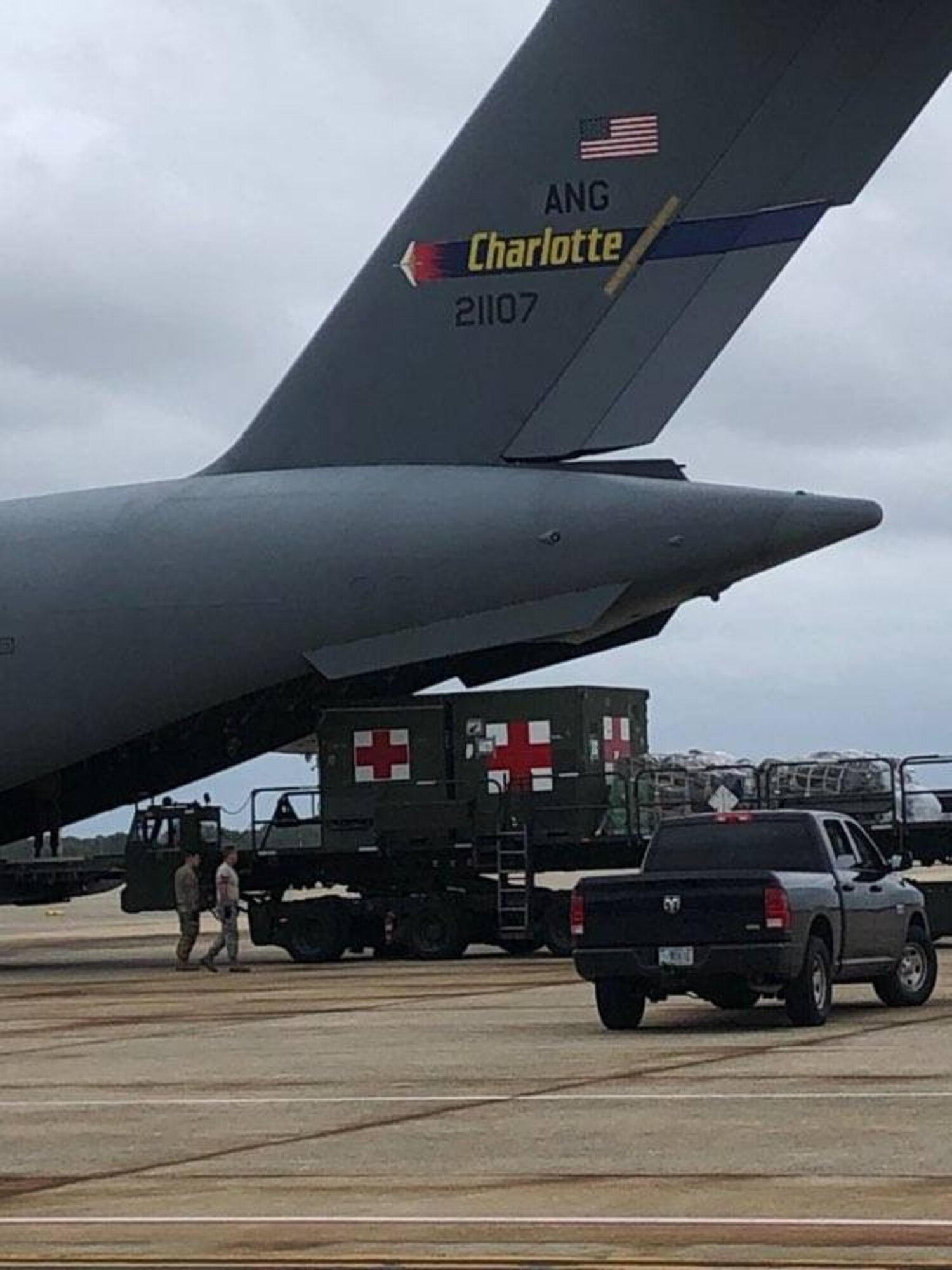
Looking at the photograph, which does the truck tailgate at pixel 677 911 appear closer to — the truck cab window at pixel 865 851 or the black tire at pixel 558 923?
the truck cab window at pixel 865 851

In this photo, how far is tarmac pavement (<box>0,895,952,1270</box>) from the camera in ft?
31.9

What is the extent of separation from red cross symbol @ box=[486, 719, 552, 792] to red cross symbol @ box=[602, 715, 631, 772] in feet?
2.45

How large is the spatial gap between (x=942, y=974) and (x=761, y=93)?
35.6ft

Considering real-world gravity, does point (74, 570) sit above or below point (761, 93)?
below

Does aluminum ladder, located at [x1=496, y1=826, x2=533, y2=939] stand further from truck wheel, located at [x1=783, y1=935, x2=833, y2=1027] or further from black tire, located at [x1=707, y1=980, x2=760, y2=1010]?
truck wheel, located at [x1=783, y1=935, x2=833, y2=1027]

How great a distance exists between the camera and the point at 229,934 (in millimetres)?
30266

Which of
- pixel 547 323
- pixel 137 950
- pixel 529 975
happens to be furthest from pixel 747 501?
pixel 137 950

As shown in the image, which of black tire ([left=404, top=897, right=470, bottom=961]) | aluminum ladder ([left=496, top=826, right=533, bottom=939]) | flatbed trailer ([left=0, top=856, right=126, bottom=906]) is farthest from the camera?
flatbed trailer ([left=0, top=856, right=126, bottom=906])

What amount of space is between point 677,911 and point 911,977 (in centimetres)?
315

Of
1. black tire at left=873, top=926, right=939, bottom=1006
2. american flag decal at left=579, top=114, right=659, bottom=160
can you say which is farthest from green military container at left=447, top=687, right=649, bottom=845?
black tire at left=873, top=926, right=939, bottom=1006

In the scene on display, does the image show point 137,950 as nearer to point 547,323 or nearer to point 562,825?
point 562,825

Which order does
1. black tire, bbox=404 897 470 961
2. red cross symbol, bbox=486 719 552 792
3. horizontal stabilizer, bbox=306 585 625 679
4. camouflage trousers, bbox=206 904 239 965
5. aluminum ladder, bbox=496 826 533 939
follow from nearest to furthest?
horizontal stabilizer, bbox=306 585 625 679, camouflage trousers, bbox=206 904 239 965, aluminum ladder, bbox=496 826 533 939, red cross symbol, bbox=486 719 552 792, black tire, bbox=404 897 470 961

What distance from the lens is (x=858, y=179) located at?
2998 centimetres

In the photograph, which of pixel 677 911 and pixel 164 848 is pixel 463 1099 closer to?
pixel 677 911
